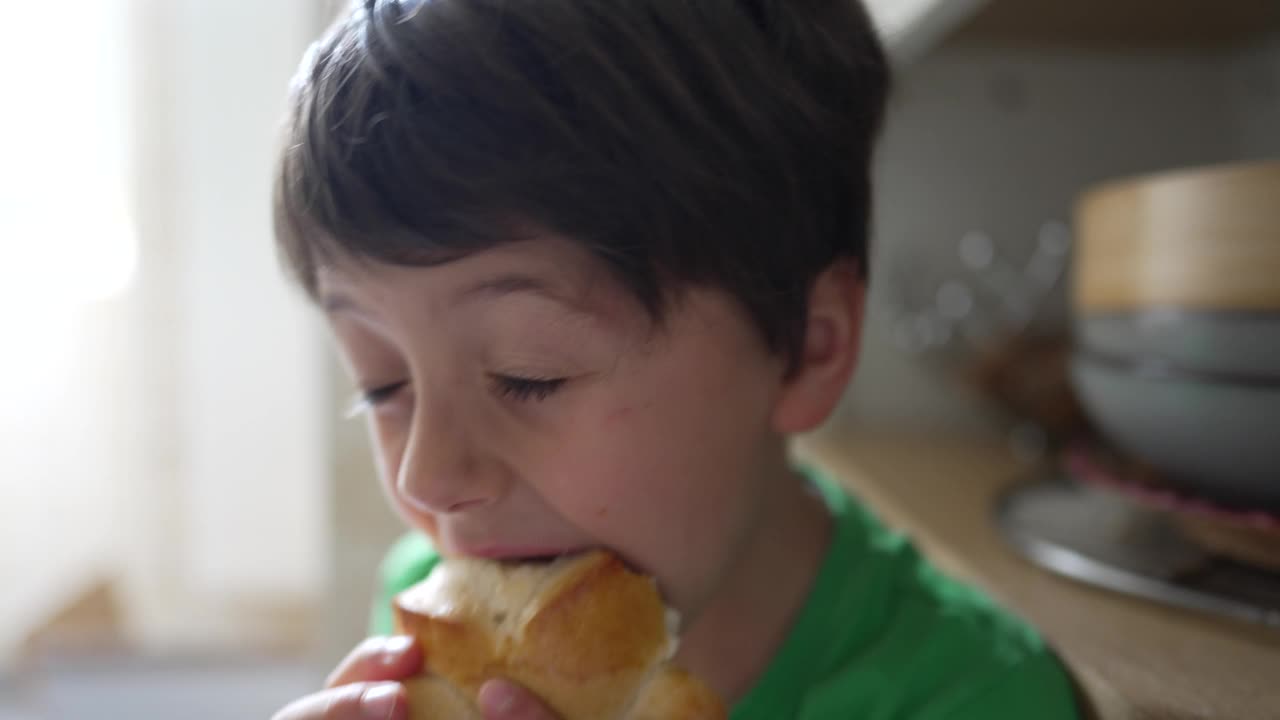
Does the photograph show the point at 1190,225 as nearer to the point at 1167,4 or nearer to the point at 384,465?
the point at 1167,4

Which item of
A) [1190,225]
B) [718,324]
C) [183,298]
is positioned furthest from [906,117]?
[183,298]

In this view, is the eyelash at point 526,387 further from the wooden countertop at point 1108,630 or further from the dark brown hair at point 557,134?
the wooden countertop at point 1108,630

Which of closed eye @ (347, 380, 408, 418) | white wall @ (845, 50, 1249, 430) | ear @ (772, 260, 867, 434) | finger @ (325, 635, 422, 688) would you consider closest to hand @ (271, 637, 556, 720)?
finger @ (325, 635, 422, 688)

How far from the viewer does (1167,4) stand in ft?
2.81

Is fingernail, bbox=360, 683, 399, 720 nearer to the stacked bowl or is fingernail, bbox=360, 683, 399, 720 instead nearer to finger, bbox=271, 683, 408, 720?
finger, bbox=271, 683, 408, 720

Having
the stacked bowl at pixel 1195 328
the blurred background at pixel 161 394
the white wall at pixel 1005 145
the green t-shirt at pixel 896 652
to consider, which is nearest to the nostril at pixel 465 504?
the green t-shirt at pixel 896 652

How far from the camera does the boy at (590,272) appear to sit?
1.40ft

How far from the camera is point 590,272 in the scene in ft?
1.46

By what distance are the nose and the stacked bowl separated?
1.48ft

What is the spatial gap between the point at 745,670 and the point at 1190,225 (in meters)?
0.42

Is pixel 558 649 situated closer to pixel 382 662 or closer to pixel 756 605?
pixel 382 662

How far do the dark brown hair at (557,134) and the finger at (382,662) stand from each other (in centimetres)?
20

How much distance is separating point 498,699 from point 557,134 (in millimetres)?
271

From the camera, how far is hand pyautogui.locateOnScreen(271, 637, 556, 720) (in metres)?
0.41
